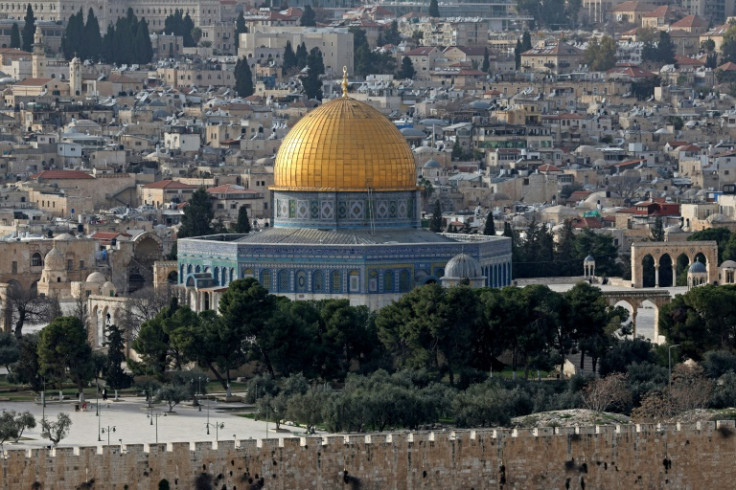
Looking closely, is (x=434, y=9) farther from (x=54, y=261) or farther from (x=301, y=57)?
(x=54, y=261)

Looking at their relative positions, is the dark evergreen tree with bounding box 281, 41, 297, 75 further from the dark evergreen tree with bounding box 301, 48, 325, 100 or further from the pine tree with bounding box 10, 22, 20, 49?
the pine tree with bounding box 10, 22, 20, 49

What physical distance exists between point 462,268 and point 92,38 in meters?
79.5

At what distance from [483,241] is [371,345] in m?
10.5

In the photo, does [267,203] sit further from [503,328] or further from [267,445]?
[267,445]

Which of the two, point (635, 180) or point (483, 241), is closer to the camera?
point (483, 241)

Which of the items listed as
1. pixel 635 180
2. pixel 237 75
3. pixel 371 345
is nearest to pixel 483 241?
pixel 371 345

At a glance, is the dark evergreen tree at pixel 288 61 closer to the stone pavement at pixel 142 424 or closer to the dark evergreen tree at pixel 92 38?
the dark evergreen tree at pixel 92 38

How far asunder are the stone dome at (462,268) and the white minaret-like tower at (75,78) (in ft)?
208

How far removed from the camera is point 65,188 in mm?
98875

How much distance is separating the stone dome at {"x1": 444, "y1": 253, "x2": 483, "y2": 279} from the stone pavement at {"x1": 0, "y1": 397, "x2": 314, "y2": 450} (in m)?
9.76

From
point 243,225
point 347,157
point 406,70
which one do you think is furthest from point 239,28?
point 347,157

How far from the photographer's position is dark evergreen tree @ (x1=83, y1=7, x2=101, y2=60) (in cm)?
14159

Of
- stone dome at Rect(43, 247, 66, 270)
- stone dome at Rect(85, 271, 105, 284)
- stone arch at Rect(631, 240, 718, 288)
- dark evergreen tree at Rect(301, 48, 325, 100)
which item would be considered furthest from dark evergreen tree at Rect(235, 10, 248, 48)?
stone dome at Rect(85, 271, 105, 284)

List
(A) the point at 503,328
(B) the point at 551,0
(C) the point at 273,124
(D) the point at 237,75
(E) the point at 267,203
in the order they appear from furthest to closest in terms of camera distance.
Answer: (B) the point at 551,0
(D) the point at 237,75
(C) the point at 273,124
(E) the point at 267,203
(A) the point at 503,328
